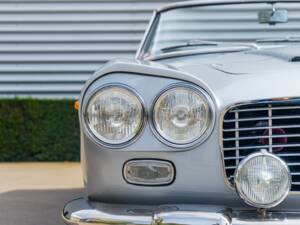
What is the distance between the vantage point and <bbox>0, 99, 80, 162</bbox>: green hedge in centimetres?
677

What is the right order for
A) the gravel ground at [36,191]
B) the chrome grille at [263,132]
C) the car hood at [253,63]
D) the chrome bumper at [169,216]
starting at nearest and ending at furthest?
the chrome bumper at [169,216] → the chrome grille at [263,132] → the car hood at [253,63] → the gravel ground at [36,191]

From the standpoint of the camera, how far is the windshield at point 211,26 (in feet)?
11.6

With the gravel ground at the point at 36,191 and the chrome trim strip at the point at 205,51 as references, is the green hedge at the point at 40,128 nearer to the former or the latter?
the gravel ground at the point at 36,191

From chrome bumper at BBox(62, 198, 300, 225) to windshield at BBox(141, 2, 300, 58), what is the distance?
4.65ft

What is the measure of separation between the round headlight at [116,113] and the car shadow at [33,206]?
5.60ft

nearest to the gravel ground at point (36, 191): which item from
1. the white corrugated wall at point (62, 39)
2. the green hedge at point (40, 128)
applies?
the green hedge at point (40, 128)

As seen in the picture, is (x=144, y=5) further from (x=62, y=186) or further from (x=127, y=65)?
(x=127, y=65)

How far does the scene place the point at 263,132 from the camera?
219 centimetres

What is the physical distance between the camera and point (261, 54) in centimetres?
275

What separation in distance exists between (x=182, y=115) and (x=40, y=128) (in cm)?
482

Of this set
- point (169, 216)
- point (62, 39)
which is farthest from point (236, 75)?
point (62, 39)

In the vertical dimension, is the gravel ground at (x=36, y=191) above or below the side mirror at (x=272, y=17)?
below

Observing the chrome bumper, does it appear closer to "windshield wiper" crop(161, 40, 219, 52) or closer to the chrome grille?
the chrome grille

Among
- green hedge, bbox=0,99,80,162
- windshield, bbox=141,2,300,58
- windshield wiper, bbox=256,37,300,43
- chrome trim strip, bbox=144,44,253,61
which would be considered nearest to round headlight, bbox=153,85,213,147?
chrome trim strip, bbox=144,44,253,61
